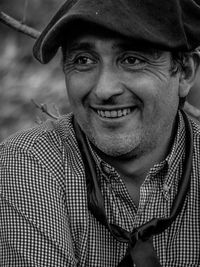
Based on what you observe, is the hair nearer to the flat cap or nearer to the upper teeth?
the flat cap

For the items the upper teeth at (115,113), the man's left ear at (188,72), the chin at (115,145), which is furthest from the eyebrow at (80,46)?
the man's left ear at (188,72)

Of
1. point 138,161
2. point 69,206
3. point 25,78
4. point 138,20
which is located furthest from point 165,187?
point 25,78

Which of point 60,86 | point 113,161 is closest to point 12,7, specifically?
point 60,86

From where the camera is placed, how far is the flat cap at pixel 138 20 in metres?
3.01

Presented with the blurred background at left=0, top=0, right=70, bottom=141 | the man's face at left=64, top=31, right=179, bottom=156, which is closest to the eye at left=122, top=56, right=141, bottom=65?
the man's face at left=64, top=31, right=179, bottom=156

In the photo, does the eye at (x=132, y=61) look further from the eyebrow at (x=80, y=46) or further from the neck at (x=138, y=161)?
the neck at (x=138, y=161)

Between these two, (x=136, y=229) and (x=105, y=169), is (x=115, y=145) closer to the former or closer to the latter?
(x=105, y=169)

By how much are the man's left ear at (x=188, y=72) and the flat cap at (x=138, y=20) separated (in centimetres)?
23

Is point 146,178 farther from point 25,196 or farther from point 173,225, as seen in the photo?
point 25,196

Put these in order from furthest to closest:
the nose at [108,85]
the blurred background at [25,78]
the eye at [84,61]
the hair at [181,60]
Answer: the blurred background at [25,78]
the hair at [181,60]
the eye at [84,61]
the nose at [108,85]

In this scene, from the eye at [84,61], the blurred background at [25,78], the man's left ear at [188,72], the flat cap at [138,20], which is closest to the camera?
the flat cap at [138,20]

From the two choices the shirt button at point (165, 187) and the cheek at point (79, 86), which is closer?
the cheek at point (79, 86)

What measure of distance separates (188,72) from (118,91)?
50 centimetres

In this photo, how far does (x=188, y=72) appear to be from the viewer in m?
3.50
